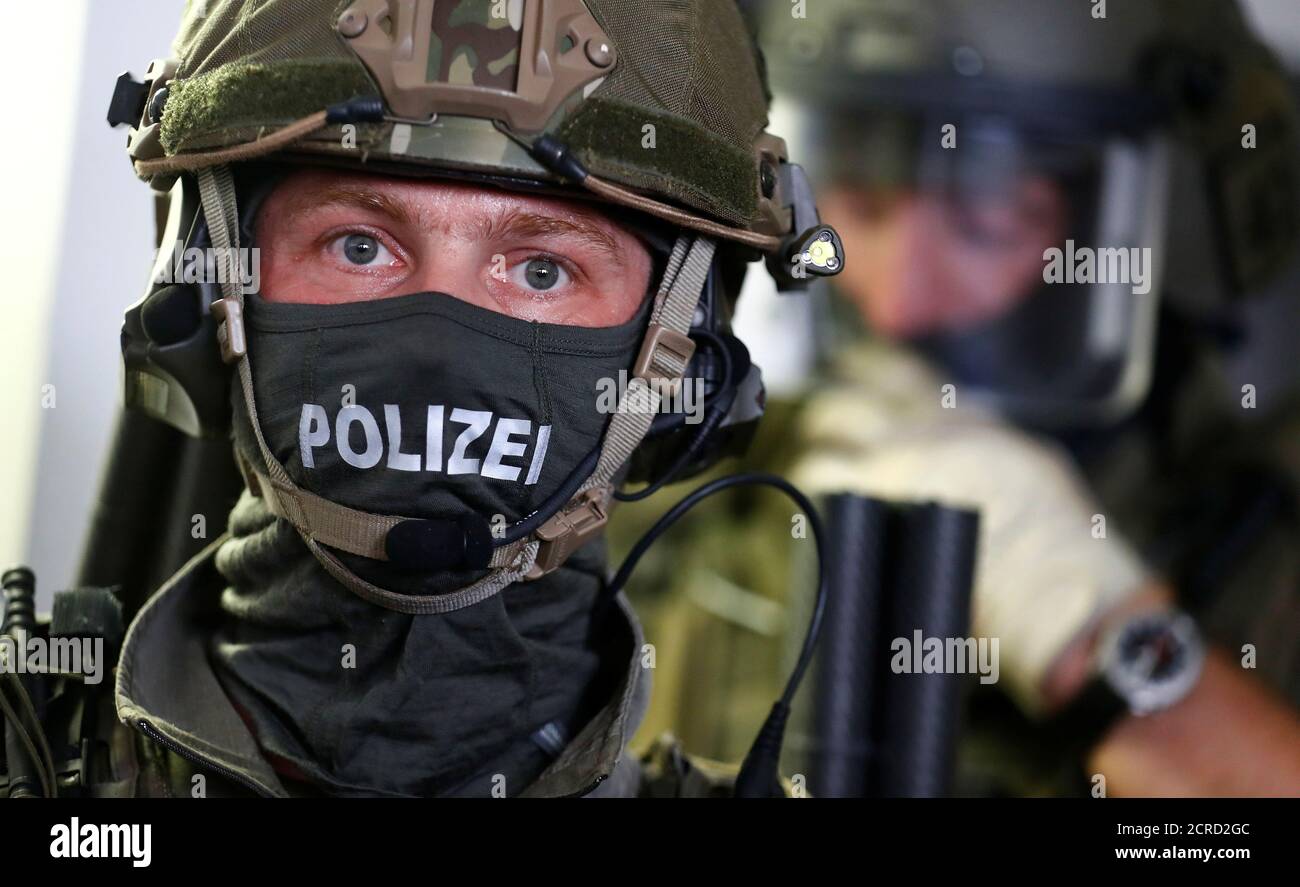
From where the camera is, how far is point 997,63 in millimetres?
3891

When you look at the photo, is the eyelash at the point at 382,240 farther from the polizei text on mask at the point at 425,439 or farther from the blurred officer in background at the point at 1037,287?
the blurred officer in background at the point at 1037,287

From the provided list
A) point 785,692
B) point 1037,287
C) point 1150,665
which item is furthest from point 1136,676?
point 785,692

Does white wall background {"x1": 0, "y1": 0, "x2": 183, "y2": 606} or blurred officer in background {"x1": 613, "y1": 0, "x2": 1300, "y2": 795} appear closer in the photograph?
white wall background {"x1": 0, "y1": 0, "x2": 183, "y2": 606}

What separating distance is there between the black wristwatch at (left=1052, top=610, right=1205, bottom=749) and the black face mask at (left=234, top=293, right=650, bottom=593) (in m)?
1.99

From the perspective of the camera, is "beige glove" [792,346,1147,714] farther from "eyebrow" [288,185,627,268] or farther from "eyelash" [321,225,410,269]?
"eyelash" [321,225,410,269]

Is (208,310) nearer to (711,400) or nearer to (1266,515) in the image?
(711,400)

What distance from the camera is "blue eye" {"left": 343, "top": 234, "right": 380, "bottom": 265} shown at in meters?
1.42

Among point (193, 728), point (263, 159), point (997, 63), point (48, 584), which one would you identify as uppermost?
point (997, 63)

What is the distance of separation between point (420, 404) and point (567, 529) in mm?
219

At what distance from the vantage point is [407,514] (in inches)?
53.3

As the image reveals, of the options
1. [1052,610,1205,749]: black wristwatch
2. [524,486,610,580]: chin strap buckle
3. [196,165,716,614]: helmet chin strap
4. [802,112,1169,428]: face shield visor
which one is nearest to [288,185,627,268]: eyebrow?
[196,165,716,614]: helmet chin strap

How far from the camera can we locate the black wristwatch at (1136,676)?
2.98 meters

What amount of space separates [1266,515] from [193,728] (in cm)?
304
